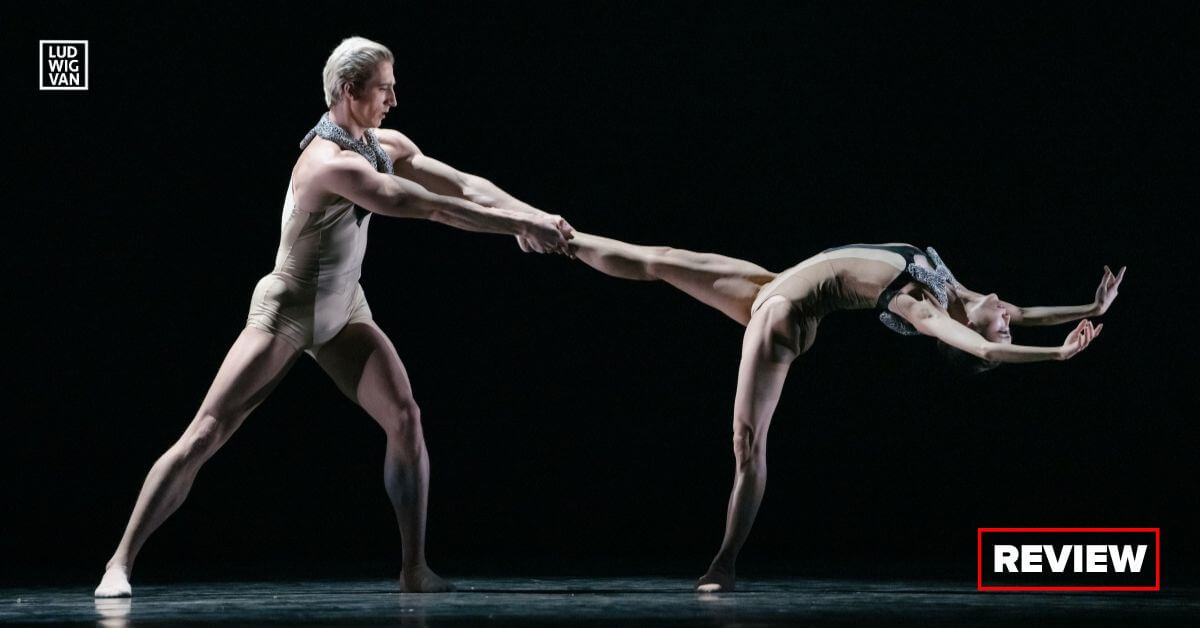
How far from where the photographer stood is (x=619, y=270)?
14.9 ft

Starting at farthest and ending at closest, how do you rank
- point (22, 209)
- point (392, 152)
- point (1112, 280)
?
point (22, 209)
point (1112, 280)
point (392, 152)

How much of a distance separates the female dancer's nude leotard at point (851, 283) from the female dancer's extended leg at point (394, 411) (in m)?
1.05

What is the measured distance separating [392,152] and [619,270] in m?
0.75

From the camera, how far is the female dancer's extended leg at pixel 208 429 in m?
4.04

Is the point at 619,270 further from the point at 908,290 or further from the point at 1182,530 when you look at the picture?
the point at 1182,530

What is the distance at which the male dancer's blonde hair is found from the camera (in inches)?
163

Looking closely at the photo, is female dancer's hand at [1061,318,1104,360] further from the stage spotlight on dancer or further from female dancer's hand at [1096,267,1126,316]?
the stage spotlight on dancer

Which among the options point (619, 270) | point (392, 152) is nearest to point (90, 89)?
point (392, 152)

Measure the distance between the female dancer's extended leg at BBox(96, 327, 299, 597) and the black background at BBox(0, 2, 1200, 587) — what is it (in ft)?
6.45

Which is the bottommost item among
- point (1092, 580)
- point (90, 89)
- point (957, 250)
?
point (1092, 580)

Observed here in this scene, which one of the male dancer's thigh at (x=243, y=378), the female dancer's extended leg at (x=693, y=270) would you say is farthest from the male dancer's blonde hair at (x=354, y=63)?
the female dancer's extended leg at (x=693, y=270)

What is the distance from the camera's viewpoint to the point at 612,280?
6.37 metres

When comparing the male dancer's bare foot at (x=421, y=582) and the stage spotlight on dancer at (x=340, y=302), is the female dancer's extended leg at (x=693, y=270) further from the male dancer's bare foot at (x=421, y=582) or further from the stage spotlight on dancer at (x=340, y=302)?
the male dancer's bare foot at (x=421, y=582)

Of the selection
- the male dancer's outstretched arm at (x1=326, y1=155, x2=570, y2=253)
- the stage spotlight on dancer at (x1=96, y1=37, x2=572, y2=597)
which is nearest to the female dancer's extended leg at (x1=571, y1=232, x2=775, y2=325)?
the stage spotlight on dancer at (x1=96, y1=37, x2=572, y2=597)
